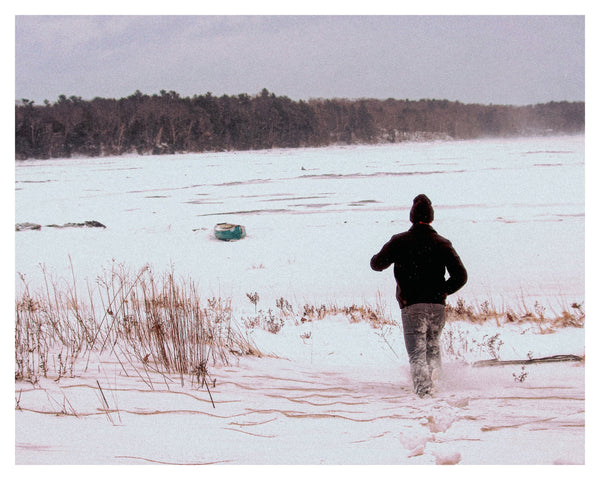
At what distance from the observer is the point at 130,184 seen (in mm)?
4184

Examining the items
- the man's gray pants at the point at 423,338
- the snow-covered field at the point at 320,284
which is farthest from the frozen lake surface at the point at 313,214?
the man's gray pants at the point at 423,338

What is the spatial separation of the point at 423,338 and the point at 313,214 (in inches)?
66.2

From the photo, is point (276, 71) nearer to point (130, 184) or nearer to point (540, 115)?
point (130, 184)

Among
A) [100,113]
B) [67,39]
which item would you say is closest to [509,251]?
[100,113]

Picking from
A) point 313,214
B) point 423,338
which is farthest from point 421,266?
point 313,214

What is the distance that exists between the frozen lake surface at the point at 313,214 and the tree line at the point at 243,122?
103 millimetres

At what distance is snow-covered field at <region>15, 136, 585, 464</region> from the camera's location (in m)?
3.11

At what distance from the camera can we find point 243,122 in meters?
4.17

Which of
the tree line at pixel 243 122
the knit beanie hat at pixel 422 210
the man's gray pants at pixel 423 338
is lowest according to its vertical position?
the man's gray pants at pixel 423 338

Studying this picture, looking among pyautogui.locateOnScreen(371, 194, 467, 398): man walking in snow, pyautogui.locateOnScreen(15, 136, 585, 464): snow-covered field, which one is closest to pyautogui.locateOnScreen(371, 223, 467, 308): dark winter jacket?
pyautogui.locateOnScreen(371, 194, 467, 398): man walking in snow

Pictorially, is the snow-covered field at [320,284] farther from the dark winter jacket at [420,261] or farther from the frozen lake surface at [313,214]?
the dark winter jacket at [420,261]

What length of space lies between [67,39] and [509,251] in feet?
11.4

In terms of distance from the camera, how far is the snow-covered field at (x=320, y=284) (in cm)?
311

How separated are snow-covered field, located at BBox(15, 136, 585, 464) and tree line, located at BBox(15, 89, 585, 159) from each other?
0.35 ft
